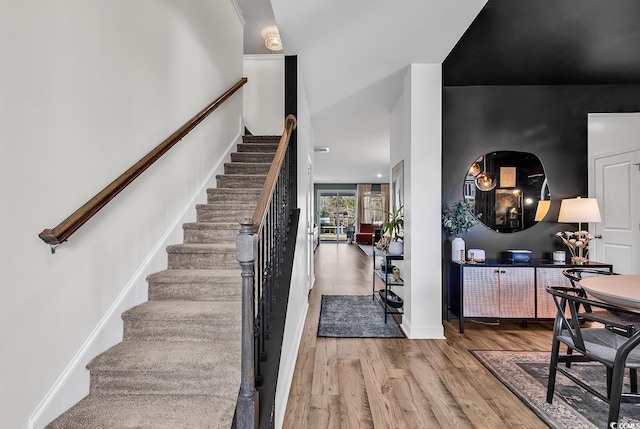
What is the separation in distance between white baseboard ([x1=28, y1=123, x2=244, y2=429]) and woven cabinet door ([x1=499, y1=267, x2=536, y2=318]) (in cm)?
325

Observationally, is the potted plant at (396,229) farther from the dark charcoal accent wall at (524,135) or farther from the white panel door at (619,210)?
the white panel door at (619,210)

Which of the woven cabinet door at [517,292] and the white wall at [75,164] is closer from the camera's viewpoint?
the white wall at [75,164]

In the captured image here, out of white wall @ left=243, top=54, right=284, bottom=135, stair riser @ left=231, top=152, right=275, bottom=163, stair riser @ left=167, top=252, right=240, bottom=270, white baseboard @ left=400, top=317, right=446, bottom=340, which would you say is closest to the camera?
stair riser @ left=167, top=252, right=240, bottom=270

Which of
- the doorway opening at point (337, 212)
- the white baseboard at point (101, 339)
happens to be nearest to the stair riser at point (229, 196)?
the white baseboard at point (101, 339)

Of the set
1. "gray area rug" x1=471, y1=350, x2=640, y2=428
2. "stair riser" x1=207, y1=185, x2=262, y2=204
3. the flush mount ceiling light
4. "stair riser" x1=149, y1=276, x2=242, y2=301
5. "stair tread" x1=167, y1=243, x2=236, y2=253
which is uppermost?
the flush mount ceiling light

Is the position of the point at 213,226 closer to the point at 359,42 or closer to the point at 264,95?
the point at 359,42

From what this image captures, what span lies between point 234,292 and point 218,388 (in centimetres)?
66

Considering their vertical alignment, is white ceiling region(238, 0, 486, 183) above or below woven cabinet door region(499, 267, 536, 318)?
above

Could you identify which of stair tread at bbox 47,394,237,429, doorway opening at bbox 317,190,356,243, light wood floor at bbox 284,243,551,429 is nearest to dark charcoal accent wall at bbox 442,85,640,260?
light wood floor at bbox 284,243,551,429

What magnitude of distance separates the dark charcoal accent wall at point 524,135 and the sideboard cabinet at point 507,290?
18.2 inches

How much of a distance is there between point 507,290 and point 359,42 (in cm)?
286

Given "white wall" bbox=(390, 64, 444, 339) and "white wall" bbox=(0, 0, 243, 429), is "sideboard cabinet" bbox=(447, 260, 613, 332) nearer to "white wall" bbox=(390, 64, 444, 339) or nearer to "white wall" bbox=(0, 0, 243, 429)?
"white wall" bbox=(390, 64, 444, 339)

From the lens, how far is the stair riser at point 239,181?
3.45 m

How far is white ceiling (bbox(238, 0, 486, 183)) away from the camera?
2.24 metres
